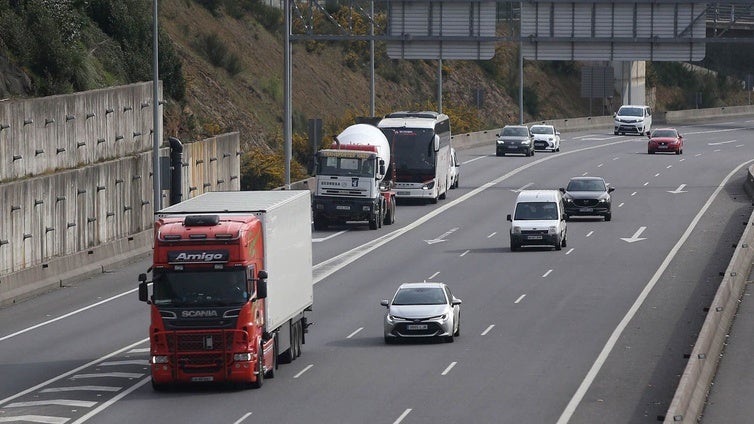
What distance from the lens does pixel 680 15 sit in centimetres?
7150

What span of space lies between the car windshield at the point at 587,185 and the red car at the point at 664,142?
29879 millimetres

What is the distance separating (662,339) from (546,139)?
58484 mm

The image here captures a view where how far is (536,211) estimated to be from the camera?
51.8m

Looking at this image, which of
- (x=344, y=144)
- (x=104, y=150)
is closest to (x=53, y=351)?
(x=104, y=150)

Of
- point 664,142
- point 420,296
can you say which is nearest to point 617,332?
point 420,296

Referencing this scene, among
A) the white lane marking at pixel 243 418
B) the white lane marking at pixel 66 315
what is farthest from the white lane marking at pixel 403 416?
the white lane marking at pixel 66 315

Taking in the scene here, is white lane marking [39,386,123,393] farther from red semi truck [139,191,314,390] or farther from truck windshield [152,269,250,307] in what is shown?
truck windshield [152,269,250,307]

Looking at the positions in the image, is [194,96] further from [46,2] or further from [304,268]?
[304,268]

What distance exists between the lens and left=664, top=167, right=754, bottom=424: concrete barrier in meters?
24.2

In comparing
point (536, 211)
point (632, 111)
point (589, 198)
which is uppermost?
point (632, 111)

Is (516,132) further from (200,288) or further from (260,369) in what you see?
(200,288)

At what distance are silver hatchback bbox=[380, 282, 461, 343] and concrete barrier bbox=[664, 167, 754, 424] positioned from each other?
5.46 m

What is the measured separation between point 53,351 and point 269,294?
7.04 m

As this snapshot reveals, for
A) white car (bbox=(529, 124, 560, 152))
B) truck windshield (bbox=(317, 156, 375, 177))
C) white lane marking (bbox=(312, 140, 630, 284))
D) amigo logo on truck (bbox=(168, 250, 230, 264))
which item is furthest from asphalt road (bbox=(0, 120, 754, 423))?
white car (bbox=(529, 124, 560, 152))
